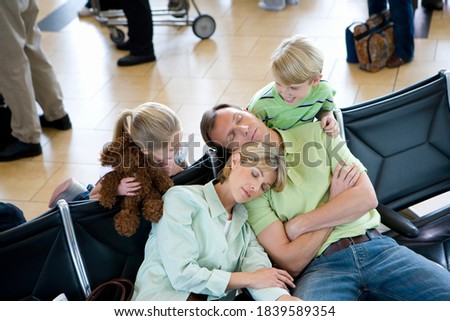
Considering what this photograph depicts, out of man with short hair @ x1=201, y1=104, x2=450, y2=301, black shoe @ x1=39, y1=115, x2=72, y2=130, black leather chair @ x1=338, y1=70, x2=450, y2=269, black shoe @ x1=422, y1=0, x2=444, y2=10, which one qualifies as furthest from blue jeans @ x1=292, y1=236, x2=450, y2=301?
black shoe @ x1=422, y1=0, x2=444, y2=10

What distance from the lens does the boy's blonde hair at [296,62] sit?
7.96 feet

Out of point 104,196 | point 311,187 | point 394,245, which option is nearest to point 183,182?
point 104,196

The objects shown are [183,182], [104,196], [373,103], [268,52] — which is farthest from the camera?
[268,52]

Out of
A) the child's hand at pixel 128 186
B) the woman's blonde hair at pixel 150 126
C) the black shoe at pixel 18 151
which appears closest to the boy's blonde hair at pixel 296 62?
the woman's blonde hair at pixel 150 126

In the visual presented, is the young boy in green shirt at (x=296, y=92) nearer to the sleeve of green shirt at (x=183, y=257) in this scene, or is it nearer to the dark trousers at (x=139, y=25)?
the sleeve of green shirt at (x=183, y=257)

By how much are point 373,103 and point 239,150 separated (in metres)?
0.71

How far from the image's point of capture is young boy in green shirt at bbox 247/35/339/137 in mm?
2434

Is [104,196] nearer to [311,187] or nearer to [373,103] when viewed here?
[311,187]

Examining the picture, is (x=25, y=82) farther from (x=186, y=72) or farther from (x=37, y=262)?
(x=37, y=262)

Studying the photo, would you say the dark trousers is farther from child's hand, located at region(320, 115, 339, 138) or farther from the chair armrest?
the chair armrest

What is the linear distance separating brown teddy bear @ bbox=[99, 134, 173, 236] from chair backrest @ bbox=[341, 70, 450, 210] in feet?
2.81

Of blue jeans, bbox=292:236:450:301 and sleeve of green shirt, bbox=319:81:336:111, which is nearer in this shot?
blue jeans, bbox=292:236:450:301

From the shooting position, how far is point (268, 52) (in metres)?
5.24

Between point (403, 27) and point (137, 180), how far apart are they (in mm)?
3083
